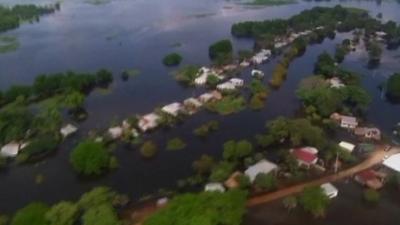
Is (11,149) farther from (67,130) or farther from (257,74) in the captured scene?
(257,74)

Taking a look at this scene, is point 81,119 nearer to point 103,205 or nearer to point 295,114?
point 103,205

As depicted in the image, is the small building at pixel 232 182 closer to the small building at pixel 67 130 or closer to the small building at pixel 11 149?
the small building at pixel 67 130

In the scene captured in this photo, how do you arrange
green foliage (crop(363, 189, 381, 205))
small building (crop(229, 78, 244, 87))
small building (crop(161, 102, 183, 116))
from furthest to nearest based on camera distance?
small building (crop(229, 78, 244, 87)) < small building (crop(161, 102, 183, 116)) < green foliage (crop(363, 189, 381, 205))

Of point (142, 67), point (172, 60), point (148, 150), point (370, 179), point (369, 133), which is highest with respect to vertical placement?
point (172, 60)

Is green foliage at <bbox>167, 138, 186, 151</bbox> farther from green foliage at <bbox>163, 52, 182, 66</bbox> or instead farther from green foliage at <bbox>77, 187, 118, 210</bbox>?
green foliage at <bbox>163, 52, 182, 66</bbox>

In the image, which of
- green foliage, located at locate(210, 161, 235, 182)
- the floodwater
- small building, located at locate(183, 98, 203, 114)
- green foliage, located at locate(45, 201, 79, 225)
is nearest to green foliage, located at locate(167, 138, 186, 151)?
the floodwater

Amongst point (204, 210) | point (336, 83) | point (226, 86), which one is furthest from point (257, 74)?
point (204, 210)
